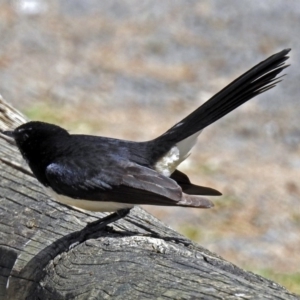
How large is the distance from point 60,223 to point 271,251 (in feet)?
12.5

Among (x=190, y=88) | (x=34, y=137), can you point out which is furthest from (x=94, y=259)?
(x=190, y=88)

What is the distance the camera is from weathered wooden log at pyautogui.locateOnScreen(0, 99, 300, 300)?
2.39 metres

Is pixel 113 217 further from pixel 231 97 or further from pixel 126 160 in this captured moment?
pixel 231 97

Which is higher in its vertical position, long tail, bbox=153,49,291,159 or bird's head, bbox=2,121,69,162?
long tail, bbox=153,49,291,159

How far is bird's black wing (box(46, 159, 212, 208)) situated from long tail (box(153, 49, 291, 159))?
32cm

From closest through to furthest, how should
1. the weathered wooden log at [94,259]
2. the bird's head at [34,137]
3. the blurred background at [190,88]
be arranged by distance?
1. the weathered wooden log at [94,259]
2. the bird's head at [34,137]
3. the blurred background at [190,88]

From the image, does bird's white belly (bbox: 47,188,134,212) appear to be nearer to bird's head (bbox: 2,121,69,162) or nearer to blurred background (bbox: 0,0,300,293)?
bird's head (bbox: 2,121,69,162)

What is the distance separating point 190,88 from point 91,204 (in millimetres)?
6034

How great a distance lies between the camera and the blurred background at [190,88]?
7.03m

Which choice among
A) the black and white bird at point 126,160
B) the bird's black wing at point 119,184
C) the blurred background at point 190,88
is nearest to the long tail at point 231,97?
the black and white bird at point 126,160

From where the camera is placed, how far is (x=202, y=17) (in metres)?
11.1

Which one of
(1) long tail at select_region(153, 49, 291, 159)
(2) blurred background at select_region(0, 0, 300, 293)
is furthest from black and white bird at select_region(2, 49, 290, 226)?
(2) blurred background at select_region(0, 0, 300, 293)

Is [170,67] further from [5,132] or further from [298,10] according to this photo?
[5,132]

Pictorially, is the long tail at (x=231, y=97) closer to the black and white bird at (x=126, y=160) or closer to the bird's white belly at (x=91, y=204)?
the black and white bird at (x=126, y=160)
